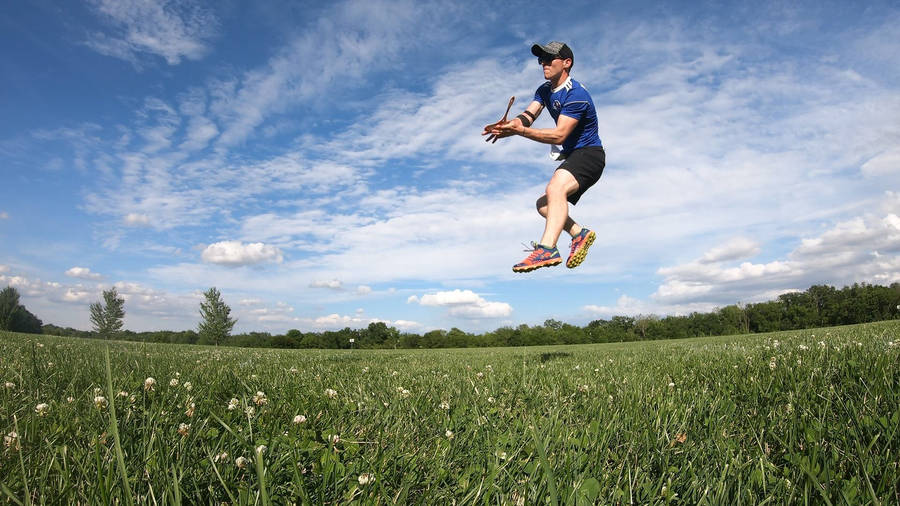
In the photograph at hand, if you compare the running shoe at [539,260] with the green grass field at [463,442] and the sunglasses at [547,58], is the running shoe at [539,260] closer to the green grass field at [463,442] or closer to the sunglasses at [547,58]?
the green grass field at [463,442]

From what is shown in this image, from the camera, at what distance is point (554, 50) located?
6793mm

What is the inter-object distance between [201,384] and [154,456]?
183 cm

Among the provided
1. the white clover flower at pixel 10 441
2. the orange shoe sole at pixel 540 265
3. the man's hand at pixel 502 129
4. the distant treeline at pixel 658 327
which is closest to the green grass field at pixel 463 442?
the white clover flower at pixel 10 441

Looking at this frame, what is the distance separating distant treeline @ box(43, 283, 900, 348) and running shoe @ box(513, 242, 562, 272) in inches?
2702

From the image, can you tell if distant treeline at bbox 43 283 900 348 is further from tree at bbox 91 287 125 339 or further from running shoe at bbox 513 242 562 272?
running shoe at bbox 513 242 562 272

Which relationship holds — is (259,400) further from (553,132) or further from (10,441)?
(553,132)

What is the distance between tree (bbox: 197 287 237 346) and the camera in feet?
295

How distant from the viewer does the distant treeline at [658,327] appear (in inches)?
3039

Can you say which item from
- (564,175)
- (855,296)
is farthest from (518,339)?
(564,175)

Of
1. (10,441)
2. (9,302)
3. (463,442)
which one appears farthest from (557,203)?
(9,302)

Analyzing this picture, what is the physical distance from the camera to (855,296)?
80.9 meters

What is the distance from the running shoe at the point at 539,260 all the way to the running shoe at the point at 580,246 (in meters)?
0.60

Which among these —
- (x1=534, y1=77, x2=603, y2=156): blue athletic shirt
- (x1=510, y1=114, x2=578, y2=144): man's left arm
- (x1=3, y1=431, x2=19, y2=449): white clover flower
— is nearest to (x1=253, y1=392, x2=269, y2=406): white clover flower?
(x1=3, y1=431, x2=19, y2=449): white clover flower

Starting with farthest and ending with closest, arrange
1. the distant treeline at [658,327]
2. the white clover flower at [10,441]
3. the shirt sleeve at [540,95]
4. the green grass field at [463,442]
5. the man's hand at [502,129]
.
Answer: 1. the distant treeline at [658,327]
2. the shirt sleeve at [540,95]
3. the man's hand at [502,129]
4. the white clover flower at [10,441]
5. the green grass field at [463,442]
